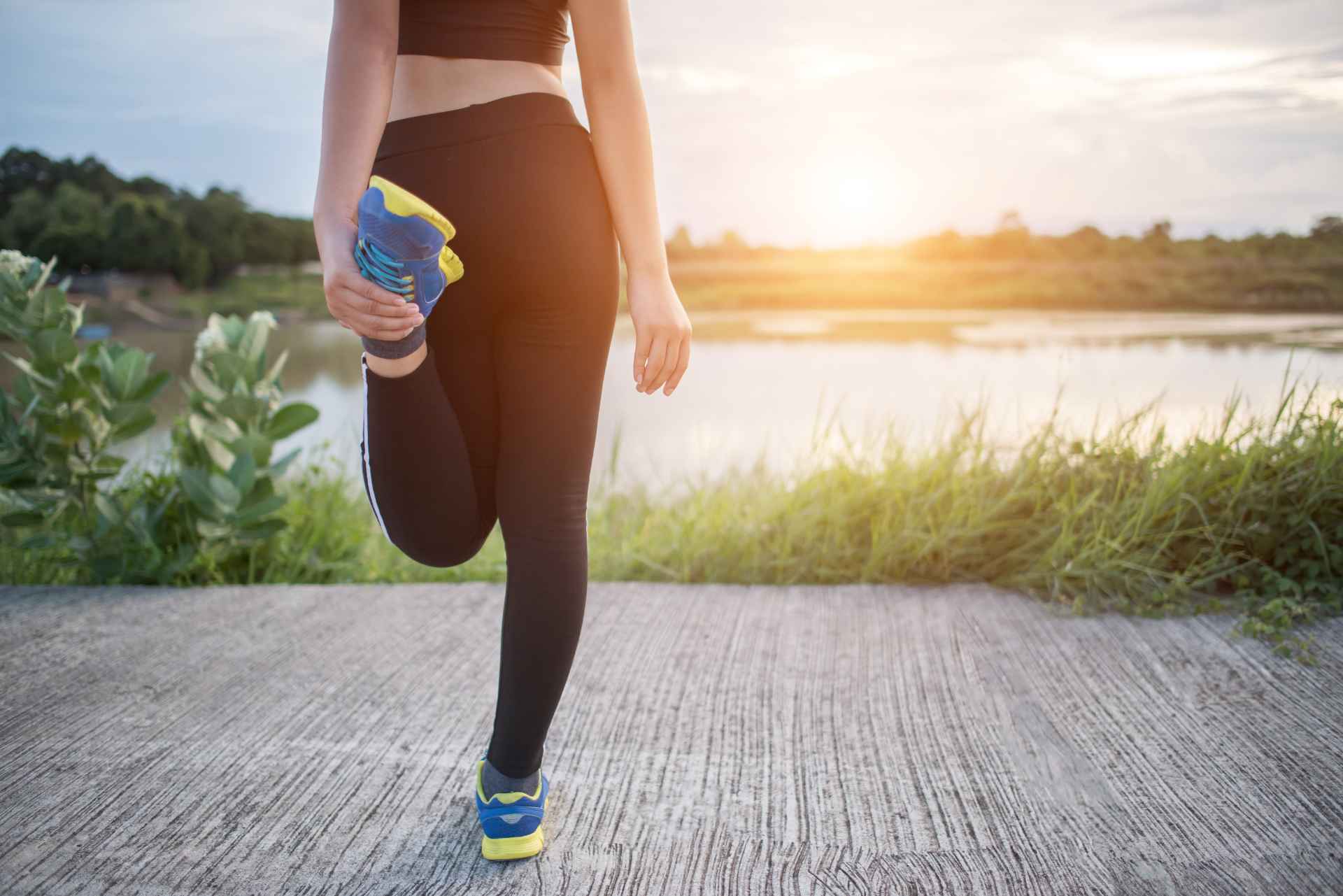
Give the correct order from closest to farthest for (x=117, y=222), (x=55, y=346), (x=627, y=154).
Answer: (x=627, y=154)
(x=55, y=346)
(x=117, y=222)

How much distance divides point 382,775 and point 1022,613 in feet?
4.89

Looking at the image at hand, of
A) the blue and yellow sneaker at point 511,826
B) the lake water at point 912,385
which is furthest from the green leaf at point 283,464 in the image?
the blue and yellow sneaker at point 511,826

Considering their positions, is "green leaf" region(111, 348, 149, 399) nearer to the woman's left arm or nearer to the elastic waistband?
the elastic waistband

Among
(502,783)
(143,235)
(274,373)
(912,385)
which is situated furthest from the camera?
(143,235)

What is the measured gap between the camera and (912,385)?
10.6ft

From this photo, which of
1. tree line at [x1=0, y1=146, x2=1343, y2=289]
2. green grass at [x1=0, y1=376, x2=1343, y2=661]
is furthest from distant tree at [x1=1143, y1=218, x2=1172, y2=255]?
green grass at [x1=0, y1=376, x2=1343, y2=661]

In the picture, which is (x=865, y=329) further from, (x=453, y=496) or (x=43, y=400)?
(x=453, y=496)

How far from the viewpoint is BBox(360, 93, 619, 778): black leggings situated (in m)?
1.02

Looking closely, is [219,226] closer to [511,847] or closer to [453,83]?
[453,83]

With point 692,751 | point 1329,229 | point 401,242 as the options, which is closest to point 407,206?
point 401,242

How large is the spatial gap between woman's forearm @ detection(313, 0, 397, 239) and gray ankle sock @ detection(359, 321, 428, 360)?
138 millimetres

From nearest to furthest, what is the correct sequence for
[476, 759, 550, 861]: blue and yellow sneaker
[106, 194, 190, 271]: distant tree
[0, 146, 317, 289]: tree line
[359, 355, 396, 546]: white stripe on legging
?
1. [359, 355, 396, 546]: white stripe on legging
2. [476, 759, 550, 861]: blue and yellow sneaker
3. [0, 146, 317, 289]: tree line
4. [106, 194, 190, 271]: distant tree

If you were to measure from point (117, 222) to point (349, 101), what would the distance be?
497 centimetres

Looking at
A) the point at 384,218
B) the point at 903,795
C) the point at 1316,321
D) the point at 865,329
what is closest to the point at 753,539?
the point at 903,795
